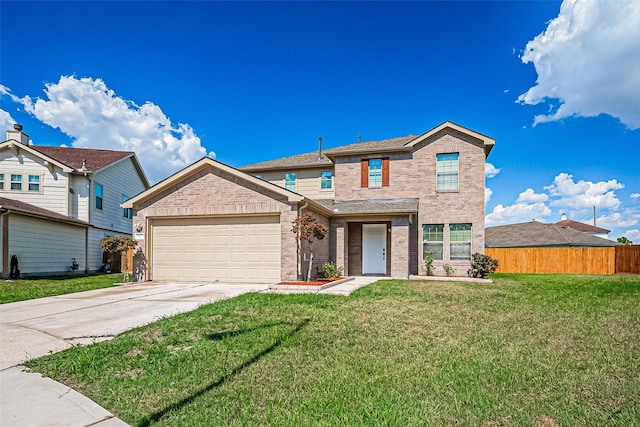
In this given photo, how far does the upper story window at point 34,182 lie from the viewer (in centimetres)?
1844

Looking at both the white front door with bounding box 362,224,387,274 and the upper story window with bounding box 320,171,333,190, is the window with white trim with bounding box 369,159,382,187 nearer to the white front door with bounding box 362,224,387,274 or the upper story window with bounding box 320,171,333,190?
the white front door with bounding box 362,224,387,274

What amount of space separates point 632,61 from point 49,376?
1776 cm

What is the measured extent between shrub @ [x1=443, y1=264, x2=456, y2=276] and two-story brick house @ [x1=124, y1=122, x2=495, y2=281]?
192 millimetres

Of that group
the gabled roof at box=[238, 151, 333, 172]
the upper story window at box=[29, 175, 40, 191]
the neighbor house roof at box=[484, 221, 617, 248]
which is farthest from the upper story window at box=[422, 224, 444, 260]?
the upper story window at box=[29, 175, 40, 191]

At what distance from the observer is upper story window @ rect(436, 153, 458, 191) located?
51.4 feet

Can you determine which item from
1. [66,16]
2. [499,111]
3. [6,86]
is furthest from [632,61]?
[6,86]

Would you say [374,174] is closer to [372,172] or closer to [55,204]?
[372,172]

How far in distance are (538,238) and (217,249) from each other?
24291 millimetres

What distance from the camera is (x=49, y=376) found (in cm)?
367

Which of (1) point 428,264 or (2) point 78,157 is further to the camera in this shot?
(2) point 78,157

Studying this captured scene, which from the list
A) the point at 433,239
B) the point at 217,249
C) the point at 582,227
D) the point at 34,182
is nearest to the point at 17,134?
the point at 34,182

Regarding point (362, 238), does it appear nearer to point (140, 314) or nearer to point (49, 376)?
point (140, 314)

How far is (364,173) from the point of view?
649 inches

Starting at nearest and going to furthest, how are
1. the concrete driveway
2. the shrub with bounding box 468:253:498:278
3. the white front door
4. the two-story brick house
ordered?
the concrete driveway < the two-story brick house < the shrub with bounding box 468:253:498:278 < the white front door
